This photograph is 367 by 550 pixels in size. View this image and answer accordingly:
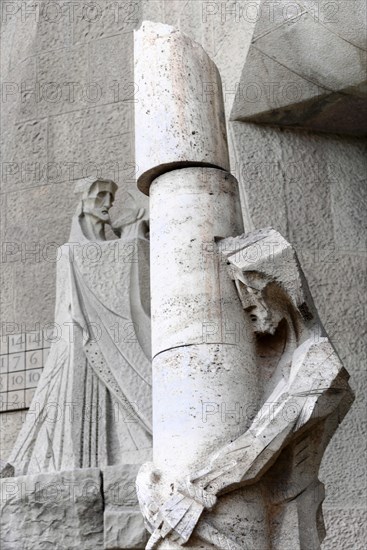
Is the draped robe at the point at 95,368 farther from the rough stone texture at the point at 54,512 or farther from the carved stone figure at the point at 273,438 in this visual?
the carved stone figure at the point at 273,438

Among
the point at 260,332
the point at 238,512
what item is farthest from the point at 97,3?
the point at 238,512

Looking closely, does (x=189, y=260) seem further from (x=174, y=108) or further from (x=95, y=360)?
(x=95, y=360)

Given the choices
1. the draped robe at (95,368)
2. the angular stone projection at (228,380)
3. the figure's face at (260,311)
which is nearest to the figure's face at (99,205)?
the draped robe at (95,368)

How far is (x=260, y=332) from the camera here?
3.51 meters

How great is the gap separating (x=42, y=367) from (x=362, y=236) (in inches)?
64.3

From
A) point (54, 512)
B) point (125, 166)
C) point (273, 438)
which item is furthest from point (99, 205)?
point (273, 438)

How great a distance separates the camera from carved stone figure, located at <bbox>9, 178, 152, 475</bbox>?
15.3 ft

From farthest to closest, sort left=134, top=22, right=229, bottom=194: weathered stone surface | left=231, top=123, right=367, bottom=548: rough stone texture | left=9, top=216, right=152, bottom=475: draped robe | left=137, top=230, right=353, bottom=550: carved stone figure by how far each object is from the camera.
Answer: left=231, top=123, right=367, bottom=548: rough stone texture < left=9, top=216, right=152, bottom=475: draped robe < left=134, top=22, right=229, bottom=194: weathered stone surface < left=137, top=230, right=353, bottom=550: carved stone figure

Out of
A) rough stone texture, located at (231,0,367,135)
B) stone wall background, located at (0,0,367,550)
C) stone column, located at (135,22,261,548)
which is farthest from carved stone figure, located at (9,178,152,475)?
stone column, located at (135,22,261,548)

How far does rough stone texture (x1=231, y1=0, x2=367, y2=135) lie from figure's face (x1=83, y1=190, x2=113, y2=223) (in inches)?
27.1

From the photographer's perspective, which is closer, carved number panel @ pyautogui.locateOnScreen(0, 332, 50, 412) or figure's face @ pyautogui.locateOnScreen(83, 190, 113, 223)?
figure's face @ pyautogui.locateOnScreen(83, 190, 113, 223)

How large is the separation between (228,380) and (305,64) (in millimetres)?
2119

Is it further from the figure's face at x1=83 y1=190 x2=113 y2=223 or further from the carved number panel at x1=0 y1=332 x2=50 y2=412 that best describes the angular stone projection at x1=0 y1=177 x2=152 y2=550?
the carved number panel at x1=0 y1=332 x2=50 y2=412

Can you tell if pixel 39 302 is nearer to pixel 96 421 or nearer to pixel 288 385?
pixel 96 421
